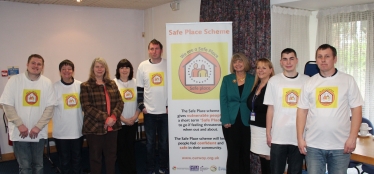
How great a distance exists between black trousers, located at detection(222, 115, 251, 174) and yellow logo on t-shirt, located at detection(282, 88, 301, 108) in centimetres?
57

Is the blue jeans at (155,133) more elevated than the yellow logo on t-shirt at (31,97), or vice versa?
the yellow logo on t-shirt at (31,97)

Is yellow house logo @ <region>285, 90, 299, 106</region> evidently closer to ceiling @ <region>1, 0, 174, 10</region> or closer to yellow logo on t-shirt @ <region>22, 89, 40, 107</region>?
yellow logo on t-shirt @ <region>22, 89, 40, 107</region>

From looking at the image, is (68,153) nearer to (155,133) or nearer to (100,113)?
(100,113)

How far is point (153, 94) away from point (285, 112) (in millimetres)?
1530

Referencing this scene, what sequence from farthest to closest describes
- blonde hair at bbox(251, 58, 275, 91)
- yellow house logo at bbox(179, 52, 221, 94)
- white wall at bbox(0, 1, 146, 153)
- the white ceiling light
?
1. the white ceiling light
2. white wall at bbox(0, 1, 146, 153)
3. yellow house logo at bbox(179, 52, 221, 94)
4. blonde hair at bbox(251, 58, 275, 91)

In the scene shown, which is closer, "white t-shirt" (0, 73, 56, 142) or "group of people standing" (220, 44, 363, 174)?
"group of people standing" (220, 44, 363, 174)

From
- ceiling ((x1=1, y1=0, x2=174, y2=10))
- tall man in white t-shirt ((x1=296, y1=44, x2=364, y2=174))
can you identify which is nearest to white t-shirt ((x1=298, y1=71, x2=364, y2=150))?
tall man in white t-shirt ((x1=296, y1=44, x2=364, y2=174))

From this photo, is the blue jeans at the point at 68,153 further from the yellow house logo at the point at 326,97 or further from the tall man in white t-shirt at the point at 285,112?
the yellow house logo at the point at 326,97

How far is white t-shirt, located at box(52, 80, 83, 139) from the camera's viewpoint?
325 cm

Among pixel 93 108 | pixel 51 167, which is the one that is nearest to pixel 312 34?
pixel 93 108

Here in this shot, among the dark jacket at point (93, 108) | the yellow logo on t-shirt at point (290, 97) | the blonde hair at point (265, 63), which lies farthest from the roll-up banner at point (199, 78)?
the yellow logo on t-shirt at point (290, 97)

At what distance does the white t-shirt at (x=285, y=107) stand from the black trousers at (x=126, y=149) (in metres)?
1.63

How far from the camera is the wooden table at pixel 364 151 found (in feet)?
7.94

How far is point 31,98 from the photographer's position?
3.04 metres
